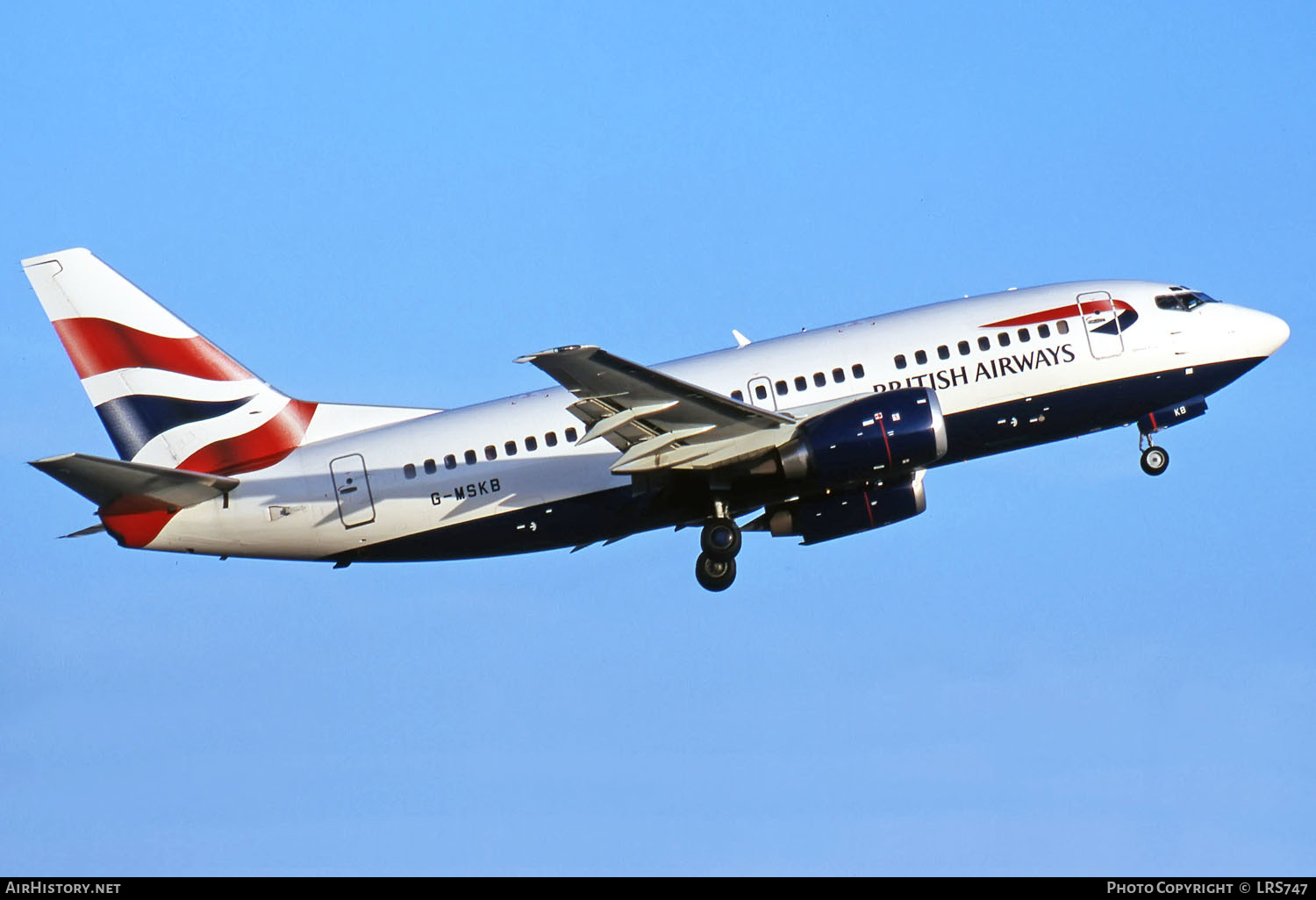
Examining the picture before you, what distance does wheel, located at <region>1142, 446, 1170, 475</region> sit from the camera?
43.9 meters

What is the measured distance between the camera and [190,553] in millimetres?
41938

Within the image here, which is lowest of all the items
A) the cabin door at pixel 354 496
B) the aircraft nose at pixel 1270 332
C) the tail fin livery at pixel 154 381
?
the cabin door at pixel 354 496

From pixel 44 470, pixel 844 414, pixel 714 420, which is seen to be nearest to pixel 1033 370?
pixel 844 414

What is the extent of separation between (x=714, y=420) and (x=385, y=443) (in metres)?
8.40

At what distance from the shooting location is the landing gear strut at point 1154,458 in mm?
43906

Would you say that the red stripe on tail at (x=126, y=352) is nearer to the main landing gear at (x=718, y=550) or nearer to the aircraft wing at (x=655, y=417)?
the aircraft wing at (x=655, y=417)

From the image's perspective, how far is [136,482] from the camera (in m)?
40.5

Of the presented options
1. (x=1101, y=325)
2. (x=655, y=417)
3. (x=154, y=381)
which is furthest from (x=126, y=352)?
(x=1101, y=325)

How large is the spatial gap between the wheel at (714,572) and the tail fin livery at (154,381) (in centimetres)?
1065

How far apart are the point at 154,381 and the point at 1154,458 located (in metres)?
25.9

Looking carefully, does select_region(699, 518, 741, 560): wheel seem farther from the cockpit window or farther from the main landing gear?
the cockpit window

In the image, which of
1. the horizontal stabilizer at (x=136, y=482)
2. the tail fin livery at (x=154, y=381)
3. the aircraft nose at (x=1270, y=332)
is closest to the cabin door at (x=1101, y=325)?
the aircraft nose at (x=1270, y=332)

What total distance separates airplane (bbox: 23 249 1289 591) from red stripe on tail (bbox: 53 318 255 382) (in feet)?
7.45

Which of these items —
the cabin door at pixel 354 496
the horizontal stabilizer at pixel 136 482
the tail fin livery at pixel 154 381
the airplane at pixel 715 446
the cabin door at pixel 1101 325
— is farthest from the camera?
the tail fin livery at pixel 154 381
